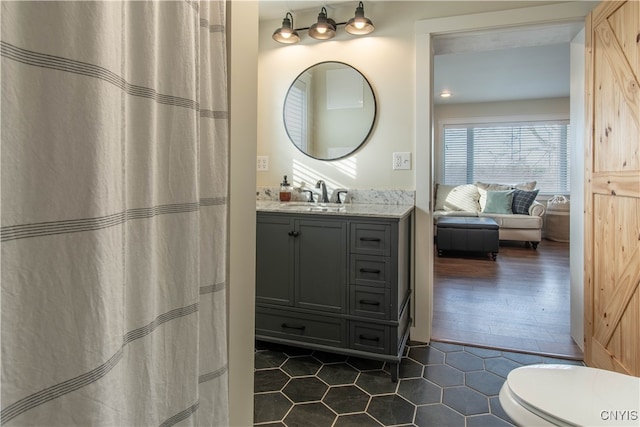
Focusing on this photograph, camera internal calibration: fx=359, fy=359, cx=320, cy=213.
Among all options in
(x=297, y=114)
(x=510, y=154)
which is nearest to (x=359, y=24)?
(x=297, y=114)

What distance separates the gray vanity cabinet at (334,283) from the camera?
1.95m

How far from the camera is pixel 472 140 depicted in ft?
22.5

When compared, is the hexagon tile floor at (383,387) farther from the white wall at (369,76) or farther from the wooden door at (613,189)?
the white wall at (369,76)

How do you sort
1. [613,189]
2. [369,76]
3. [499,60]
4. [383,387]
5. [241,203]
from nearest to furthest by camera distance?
[241,203]
[613,189]
[383,387]
[369,76]
[499,60]

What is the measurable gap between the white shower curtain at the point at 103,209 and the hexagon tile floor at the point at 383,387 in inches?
41.8

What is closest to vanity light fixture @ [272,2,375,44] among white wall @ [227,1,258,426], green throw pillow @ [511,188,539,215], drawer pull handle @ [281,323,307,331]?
white wall @ [227,1,258,426]

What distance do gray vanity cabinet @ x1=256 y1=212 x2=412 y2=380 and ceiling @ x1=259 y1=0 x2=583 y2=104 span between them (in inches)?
54.6

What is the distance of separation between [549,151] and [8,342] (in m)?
7.59

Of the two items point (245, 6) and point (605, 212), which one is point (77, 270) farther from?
point (605, 212)

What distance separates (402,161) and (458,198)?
4.19m

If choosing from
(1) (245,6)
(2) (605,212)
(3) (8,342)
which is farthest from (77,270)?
(2) (605,212)

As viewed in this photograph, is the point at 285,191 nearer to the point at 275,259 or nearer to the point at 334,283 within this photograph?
the point at 275,259

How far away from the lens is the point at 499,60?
4418 mm

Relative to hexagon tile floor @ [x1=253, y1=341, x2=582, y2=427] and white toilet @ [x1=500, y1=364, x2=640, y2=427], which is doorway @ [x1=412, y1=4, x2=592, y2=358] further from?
white toilet @ [x1=500, y1=364, x2=640, y2=427]
